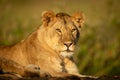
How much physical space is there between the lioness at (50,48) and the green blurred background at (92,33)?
3.60m

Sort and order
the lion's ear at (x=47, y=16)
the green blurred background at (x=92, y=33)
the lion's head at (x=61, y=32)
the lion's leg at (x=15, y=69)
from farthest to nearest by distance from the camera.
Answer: the green blurred background at (x=92, y=33), the lion's ear at (x=47, y=16), the lion's head at (x=61, y=32), the lion's leg at (x=15, y=69)

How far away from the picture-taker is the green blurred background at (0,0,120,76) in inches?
530

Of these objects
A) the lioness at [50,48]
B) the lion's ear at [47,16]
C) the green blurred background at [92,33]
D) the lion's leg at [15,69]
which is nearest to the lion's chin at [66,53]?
the lioness at [50,48]

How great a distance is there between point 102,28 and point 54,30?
5.00 meters

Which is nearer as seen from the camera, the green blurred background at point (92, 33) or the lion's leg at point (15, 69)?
the lion's leg at point (15, 69)

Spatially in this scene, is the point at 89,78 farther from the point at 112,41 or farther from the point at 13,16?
the point at 13,16

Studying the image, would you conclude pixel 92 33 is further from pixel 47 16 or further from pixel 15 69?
pixel 15 69

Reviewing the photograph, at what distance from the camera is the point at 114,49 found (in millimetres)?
13867

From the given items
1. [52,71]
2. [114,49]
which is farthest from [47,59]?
[114,49]

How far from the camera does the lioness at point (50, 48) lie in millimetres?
9102

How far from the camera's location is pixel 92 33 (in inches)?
→ 551

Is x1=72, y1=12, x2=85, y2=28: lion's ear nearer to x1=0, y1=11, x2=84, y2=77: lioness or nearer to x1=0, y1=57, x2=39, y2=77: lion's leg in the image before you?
x1=0, y1=11, x2=84, y2=77: lioness

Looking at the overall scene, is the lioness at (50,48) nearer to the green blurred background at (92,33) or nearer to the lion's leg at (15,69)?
the lion's leg at (15,69)

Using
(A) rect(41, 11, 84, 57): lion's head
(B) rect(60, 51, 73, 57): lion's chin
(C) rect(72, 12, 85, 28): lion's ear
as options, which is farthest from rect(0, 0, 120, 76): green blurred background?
(B) rect(60, 51, 73, 57): lion's chin
